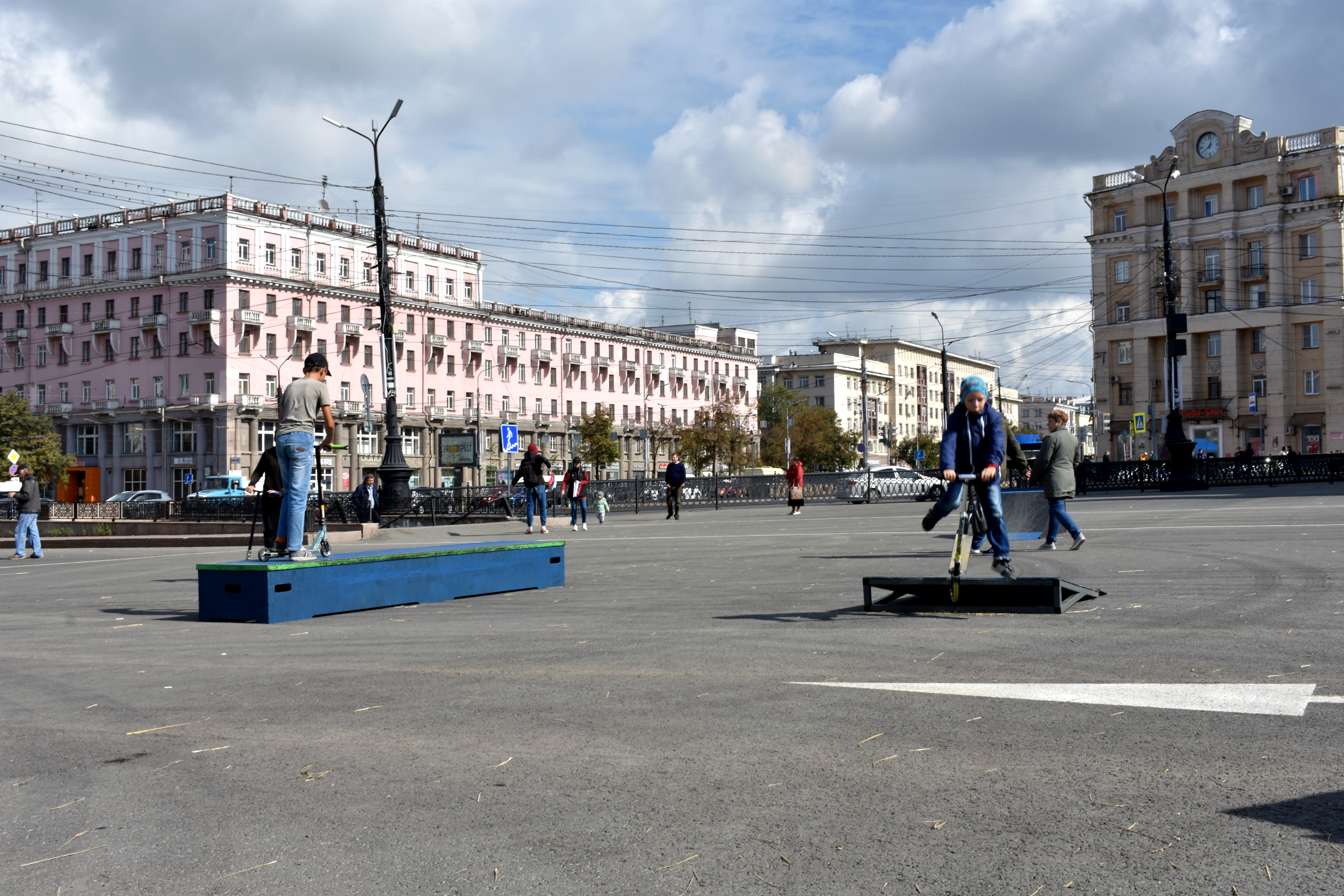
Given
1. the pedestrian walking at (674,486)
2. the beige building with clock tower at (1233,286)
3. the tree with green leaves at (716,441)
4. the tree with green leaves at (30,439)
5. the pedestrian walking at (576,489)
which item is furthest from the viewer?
the tree with green leaves at (716,441)

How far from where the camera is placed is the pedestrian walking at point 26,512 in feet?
75.2

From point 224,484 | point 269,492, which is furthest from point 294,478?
point 224,484

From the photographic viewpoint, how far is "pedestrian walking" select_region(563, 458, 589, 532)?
2994cm

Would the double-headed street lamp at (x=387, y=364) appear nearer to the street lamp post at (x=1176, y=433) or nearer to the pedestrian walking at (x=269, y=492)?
the pedestrian walking at (x=269, y=492)

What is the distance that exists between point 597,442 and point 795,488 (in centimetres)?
6194

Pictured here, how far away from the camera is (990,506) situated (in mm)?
9930

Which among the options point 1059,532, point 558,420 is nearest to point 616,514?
point 1059,532

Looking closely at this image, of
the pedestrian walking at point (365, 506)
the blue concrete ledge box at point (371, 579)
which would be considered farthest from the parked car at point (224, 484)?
the blue concrete ledge box at point (371, 579)

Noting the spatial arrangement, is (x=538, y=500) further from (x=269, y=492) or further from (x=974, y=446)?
(x=974, y=446)

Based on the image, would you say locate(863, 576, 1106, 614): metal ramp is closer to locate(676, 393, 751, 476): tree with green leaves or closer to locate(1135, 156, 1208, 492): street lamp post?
locate(1135, 156, 1208, 492): street lamp post

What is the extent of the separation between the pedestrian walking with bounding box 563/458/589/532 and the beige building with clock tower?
171ft

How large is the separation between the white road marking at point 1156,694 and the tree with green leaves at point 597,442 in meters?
89.9

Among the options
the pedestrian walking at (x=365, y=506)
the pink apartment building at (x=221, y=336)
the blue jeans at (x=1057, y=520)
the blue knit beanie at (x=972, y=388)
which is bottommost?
the pedestrian walking at (x=365, y=506)

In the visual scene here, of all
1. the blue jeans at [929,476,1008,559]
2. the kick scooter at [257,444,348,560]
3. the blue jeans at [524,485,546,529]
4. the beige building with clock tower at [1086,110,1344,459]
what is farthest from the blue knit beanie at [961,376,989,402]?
the beige building with clock tower at [1086,110,1344,459]
